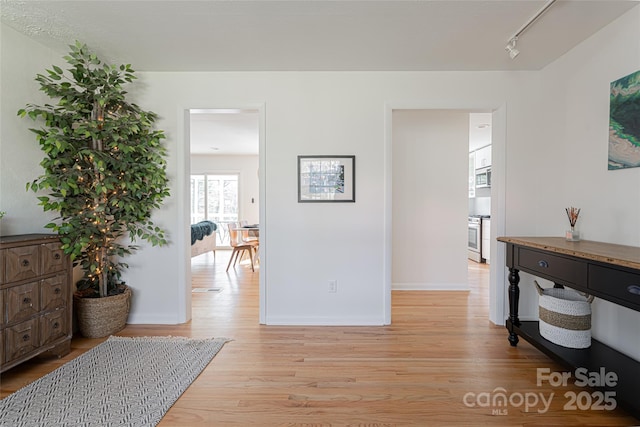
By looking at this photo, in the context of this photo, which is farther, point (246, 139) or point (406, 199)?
point (246, 139)

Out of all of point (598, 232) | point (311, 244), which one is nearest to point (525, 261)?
point (598, 232)

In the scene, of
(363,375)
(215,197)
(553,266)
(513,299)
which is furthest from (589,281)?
(215,197)

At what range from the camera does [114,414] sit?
157cm

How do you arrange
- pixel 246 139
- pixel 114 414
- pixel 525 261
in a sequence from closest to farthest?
pixel 114 414 < pixel 525 261 < pixel 246 139

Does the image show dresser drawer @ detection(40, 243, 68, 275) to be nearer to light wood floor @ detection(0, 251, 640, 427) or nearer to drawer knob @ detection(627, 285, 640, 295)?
light wood floor @ detection(0, 251, 640, 427)

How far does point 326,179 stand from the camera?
2.73 m

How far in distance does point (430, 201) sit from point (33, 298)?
13.5 ft

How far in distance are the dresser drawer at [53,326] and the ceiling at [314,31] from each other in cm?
213

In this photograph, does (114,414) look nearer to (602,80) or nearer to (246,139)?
(602,80)

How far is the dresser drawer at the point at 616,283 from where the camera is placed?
1356 mm

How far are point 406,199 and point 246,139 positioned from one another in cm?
367

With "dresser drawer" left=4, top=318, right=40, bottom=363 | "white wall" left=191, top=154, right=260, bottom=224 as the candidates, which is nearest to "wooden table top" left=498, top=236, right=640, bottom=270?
"dresser drawer" left=4, top=318, right=40, bottom=363

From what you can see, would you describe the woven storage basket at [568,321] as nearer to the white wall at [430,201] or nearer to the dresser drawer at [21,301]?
the white wall at [430,201]

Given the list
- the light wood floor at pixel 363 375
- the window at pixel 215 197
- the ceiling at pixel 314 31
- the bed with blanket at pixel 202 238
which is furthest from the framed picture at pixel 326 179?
the window at pixel 215 197
